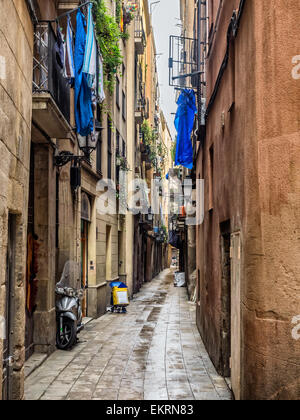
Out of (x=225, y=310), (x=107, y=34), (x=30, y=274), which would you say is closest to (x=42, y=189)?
(x=30, y=274)

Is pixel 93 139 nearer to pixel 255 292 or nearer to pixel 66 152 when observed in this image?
pixel 66 152

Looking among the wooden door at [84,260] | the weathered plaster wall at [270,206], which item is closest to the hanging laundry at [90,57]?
the weathered plaster wall at [270,206]

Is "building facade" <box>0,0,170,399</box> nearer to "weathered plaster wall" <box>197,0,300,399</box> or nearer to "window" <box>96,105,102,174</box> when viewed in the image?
"window" <box>96,105,102,174</box>

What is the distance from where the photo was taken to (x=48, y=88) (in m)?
8.93

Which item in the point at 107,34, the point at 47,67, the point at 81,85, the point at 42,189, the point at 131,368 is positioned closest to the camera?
the point at 131,368

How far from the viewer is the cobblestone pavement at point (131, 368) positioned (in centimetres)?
739

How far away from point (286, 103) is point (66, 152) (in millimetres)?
7046

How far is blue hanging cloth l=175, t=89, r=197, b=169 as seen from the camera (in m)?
15.4

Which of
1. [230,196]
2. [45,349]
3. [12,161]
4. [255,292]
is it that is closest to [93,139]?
[45,349]

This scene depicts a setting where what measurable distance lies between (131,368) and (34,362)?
71.4 inches

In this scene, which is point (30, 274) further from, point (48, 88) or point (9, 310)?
point (9, 310)
